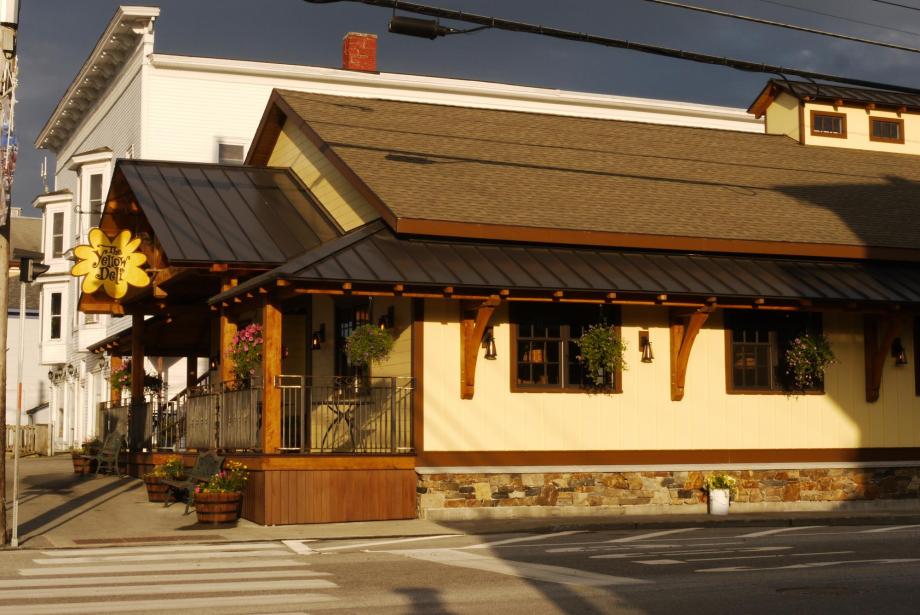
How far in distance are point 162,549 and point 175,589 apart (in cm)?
460

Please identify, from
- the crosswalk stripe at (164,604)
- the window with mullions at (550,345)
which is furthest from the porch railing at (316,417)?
the crosswalk stripe at (164,604)

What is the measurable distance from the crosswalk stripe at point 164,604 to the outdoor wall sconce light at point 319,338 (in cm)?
1312

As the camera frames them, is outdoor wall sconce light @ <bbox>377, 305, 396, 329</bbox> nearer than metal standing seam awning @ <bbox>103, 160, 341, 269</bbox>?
Yes

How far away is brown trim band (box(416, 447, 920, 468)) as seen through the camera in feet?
69.7

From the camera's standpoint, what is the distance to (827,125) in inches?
1319

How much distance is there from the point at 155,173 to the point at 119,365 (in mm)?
8114

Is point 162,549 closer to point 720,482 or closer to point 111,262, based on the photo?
point 111,262

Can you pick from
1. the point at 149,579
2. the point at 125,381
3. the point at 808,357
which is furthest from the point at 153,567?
the point at 125,381

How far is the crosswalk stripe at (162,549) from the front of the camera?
1636 centimetres

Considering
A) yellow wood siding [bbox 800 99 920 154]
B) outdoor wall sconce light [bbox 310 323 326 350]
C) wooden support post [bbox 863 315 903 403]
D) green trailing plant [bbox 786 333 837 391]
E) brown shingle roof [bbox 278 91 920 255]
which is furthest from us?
yellow wood siding [bbox 800 99 920 154]

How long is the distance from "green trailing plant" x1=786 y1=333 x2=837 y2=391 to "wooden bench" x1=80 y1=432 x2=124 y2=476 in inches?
558

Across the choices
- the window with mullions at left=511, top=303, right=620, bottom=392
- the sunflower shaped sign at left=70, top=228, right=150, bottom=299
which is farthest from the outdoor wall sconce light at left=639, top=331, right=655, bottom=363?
the sunflower shaped sign at left=70, top=228, right=150, bottom=299

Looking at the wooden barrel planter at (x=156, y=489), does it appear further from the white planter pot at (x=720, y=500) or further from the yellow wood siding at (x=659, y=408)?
the white planter pot at (x=720, y=500)

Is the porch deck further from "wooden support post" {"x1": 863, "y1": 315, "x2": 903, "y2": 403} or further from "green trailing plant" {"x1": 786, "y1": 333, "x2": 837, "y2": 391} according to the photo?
"wooden support post" {"x1": 863, "y1": 315, "x2": 903, "y2": 403}
